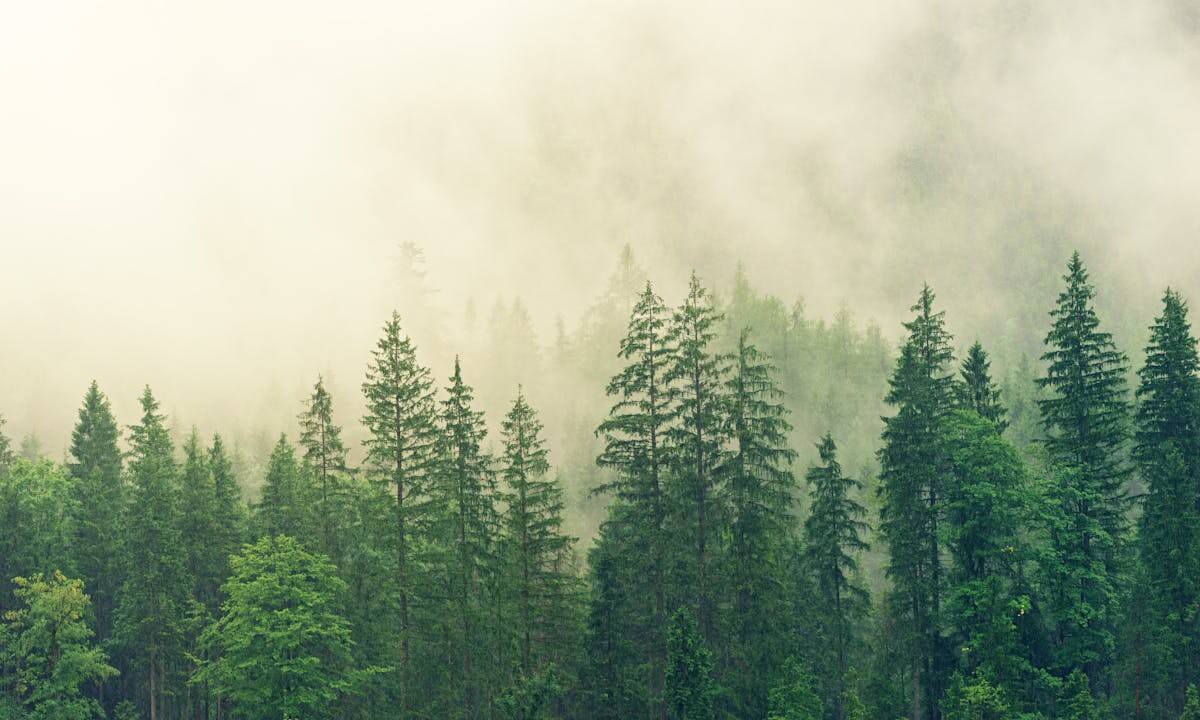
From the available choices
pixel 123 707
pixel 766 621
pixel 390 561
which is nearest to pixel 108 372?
pixel 123 707

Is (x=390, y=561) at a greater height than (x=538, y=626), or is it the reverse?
(x=390, y=561)

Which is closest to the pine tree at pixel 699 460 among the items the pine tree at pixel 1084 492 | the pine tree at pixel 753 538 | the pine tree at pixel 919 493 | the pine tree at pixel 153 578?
the pine tree at pixel 753 538

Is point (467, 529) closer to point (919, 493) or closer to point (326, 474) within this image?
point (326, 474)

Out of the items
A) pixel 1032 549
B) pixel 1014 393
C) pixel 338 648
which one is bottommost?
pixel 338 648

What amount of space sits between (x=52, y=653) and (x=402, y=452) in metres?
21.4

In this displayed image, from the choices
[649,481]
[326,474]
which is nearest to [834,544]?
[649,481]

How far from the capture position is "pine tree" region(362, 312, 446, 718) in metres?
44.5

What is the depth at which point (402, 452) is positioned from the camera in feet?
151

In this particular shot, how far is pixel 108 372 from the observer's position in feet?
622

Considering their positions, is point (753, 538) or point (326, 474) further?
point (326, 474)

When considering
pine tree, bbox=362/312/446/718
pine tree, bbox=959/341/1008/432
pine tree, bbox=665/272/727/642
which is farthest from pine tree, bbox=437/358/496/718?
pine tree, bbox=959/341/1008/432

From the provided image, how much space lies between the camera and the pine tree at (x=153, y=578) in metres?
52.9

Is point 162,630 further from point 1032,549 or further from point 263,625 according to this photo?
point 1032,549

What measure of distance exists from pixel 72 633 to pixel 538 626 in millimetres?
24256
